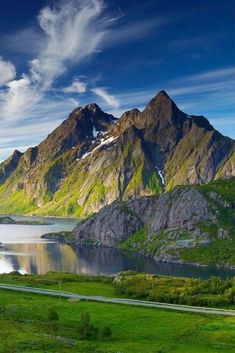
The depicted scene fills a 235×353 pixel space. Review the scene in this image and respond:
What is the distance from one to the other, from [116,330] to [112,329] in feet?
3.51

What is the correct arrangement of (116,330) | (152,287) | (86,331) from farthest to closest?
(152,287), (116,330), (86,331)

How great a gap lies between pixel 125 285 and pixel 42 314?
60.1 metres

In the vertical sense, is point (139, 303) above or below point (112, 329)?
below

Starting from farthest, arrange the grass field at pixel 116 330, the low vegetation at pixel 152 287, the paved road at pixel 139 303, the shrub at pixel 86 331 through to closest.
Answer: the low vegetation at pixel 152 287 → the paved road at pixel 139 303 → the shrub at pixel 86 331 → the grass field at pixel 116 330

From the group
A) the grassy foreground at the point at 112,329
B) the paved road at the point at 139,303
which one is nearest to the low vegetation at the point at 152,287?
the paved road at the point at 139,303

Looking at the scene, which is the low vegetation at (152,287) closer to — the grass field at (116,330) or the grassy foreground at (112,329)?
the grassy foreground at (112,329)

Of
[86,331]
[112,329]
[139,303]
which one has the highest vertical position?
[86,331]

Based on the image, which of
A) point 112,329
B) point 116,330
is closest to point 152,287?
point 112,329

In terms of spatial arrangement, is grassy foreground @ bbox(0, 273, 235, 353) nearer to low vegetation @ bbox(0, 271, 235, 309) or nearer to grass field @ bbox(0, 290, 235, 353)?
grass field @ bbox(0, 290, 235, 353)

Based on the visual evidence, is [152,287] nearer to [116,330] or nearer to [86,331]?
[116,330]

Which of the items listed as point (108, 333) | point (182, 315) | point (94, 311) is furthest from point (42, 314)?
point (182, 315)

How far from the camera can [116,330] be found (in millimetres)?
83188

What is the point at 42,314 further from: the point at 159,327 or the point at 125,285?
the point at 125,285

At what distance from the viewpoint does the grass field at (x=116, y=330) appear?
63.7 meters
